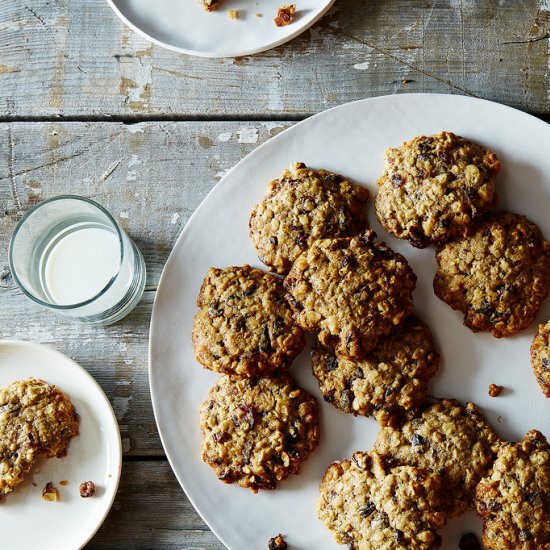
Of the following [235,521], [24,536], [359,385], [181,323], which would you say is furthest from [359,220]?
[24,536]

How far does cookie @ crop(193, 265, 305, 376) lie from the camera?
65.4 inches

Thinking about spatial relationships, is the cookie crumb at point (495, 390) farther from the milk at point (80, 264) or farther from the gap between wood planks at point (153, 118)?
the milk at point (80, 264)

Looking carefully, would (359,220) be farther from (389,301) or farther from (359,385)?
(359,385)

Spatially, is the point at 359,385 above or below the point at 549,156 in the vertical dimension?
below

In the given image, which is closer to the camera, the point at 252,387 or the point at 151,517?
the point at 252,387

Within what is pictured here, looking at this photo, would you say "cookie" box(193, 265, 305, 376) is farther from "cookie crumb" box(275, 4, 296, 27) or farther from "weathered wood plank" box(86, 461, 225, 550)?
"cookie crumb" box(275, 4, 296, 27)

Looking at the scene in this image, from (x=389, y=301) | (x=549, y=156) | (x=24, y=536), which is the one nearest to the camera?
(x=389, y=301)

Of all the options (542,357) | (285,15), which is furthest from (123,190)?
(542,357)

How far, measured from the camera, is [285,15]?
1.86 metres

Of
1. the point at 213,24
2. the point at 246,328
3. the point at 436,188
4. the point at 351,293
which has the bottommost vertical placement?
the point at 246,328

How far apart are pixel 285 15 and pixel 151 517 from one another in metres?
1.32

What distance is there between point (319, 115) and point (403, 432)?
77 centimetres

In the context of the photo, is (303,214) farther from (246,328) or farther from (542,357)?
(542,357)

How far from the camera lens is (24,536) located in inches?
71.9
